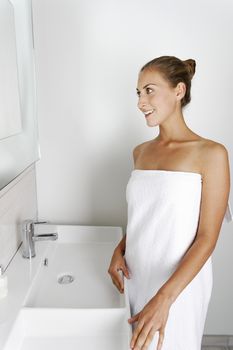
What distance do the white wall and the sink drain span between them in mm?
413

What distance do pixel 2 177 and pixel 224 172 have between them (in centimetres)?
75

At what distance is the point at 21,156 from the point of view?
134 centimetres

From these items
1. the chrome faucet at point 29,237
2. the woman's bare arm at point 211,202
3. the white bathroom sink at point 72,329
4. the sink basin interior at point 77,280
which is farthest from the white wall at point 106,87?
the white bathroom sink at point 72,329

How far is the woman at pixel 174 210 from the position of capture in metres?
0.99

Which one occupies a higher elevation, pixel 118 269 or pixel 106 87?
pixel 106 87

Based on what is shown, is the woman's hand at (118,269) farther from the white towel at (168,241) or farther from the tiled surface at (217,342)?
the tiled surface at (217,342)

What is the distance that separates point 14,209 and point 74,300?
16.8 inches

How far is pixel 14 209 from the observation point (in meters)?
1.26

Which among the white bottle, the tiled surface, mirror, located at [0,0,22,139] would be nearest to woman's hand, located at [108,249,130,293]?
the white bottle

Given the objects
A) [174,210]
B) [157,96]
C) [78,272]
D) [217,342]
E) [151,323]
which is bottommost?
[217,342]

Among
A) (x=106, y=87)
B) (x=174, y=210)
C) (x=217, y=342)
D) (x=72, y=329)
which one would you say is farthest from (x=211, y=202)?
(x=217, y=342)

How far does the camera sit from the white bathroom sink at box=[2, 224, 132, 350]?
92 centimetres

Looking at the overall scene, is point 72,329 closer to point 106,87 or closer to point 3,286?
point 3,286

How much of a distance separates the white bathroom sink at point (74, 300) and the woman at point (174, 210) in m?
0.08
